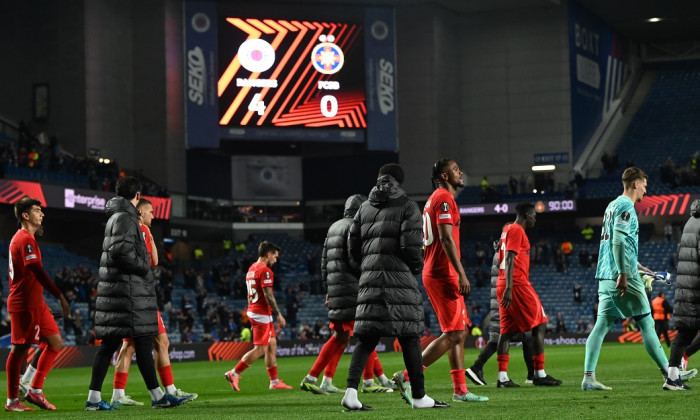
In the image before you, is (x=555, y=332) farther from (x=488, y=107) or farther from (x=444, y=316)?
(x=444, y=316)

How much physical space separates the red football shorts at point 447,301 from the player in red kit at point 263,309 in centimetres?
539

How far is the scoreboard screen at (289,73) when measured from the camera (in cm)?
5362

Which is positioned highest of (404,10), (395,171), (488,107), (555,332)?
(404,10)

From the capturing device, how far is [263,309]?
56.4ft

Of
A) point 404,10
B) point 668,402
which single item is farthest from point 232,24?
point 668,402

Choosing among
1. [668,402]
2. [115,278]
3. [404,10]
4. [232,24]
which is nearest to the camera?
[668,402]

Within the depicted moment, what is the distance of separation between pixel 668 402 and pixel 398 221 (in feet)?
9.60

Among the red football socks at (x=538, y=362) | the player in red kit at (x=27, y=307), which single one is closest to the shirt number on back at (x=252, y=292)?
the red football socks at (x=538, y=362)

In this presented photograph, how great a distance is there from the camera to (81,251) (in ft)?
165

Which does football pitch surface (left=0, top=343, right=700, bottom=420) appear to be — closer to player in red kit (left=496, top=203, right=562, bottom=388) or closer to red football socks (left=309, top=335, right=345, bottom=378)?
player in red kit (left=496, top=203, right=562, bottom=388)

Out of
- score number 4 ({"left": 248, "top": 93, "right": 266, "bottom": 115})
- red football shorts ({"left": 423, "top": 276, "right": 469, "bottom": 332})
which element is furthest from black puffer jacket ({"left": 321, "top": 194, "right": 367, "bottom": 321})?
score number 4 ({"left": 248, "top": 93, "right": 266, "bottom": 115})

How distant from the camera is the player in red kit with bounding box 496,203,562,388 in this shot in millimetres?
14477

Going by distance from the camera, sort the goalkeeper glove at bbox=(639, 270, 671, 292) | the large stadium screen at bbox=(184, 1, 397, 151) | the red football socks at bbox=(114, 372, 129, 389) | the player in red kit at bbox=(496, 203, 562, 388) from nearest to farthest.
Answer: the red football socks at bbox=(114, 372, 129, 389)
the goalkeeper glove at bbox=(639, 270, 671, 292)
the player in red kit at bbox=(496, 203, 562, 388)
the large stadium screen at bbox=(184, 1, 397, 151)

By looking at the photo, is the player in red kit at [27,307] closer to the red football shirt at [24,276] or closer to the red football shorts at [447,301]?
the red football shirt at [24,276]
